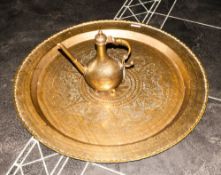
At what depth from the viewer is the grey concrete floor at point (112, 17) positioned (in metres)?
1.28

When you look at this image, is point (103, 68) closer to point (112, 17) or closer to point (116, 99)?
point (116, 99)

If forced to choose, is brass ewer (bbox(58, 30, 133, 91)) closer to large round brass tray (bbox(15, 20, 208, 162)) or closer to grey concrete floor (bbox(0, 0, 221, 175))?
large round brass tray (bbox(15, 20, 208, 162))

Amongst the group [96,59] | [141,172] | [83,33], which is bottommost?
[141,172]

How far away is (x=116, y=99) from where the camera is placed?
1.36m

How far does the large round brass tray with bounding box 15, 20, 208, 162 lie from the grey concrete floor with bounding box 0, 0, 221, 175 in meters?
0.13

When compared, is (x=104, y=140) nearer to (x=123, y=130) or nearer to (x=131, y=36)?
(x=123, y=130)

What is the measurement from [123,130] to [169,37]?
560 mm

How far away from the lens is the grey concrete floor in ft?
4.20

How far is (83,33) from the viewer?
163cm

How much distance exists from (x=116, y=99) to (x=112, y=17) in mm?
721

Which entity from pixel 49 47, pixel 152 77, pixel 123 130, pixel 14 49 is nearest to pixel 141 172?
pixel 123 130

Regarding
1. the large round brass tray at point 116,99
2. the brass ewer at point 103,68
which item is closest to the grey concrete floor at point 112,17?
the large round brass tray at point 116,99

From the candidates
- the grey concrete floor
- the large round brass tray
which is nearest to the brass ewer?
the large round brass tray

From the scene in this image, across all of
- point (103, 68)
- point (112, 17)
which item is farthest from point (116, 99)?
point (112, 17)
